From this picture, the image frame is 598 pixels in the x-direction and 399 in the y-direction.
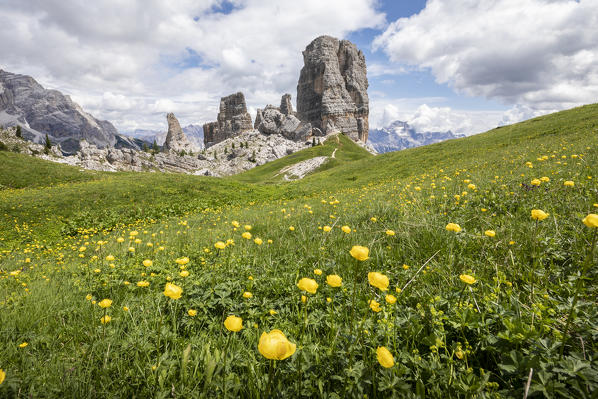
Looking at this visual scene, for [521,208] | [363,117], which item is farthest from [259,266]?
[363,117]

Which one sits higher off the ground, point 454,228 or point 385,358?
point 454,228

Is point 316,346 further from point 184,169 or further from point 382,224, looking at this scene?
point 184,169

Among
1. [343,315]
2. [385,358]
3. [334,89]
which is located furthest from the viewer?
[334,89]

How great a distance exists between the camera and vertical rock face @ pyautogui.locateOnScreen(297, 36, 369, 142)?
504 feet

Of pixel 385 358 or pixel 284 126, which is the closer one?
pixel 385 358

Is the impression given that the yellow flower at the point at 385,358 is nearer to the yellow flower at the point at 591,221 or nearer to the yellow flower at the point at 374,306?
the yellow flower at the point at 374,306

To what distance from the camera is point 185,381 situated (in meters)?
2.07

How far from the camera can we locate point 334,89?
506 feet

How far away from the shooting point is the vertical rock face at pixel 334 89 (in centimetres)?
15362

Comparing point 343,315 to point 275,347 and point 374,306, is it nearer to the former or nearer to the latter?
point 374,306

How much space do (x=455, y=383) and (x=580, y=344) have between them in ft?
3.35

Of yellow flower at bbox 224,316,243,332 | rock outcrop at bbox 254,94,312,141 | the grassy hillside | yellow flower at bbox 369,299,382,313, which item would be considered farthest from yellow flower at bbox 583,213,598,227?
rock outcrop at bbox 254,94,312,141

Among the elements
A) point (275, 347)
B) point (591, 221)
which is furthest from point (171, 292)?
point (591, 221)

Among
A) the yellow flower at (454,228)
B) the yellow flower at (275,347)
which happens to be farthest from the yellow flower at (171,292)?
the yellow flower at (454,228)
